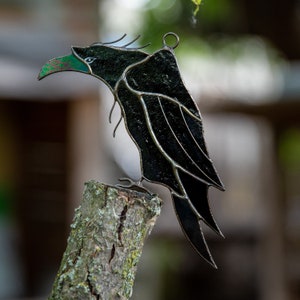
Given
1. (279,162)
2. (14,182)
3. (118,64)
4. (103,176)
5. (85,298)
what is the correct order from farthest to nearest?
(14,182) → (103,176) → (279,162) → (118,64) → (85,298)

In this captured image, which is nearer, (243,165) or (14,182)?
(14,182)

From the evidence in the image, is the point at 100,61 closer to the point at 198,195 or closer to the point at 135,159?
the point at 198,195

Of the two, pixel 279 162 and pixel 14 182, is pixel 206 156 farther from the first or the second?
pixel 14 182

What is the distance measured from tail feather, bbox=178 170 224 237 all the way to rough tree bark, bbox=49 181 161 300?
0.26 ft

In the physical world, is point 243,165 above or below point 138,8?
below

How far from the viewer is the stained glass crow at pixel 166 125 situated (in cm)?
184

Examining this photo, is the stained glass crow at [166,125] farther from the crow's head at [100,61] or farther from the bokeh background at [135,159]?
the bokeh background at [135,159]

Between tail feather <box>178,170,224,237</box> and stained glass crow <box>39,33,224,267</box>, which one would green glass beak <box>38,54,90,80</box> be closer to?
stained glass crow <box>39,33,224,267</box>

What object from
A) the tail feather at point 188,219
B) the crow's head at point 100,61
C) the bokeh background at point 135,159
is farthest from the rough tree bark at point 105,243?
the bokeh background at point 135,159

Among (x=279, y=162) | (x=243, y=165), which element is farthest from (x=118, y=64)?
(x=243, y=165)

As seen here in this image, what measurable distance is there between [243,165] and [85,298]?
27.0 ft

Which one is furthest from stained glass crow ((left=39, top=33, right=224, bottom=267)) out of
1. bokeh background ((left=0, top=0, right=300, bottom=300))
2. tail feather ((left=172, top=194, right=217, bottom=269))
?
bokeh background ((left=0, top=0, right=300, bottom=300))

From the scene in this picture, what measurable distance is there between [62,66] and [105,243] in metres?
0.47

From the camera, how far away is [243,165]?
985 centimetres
